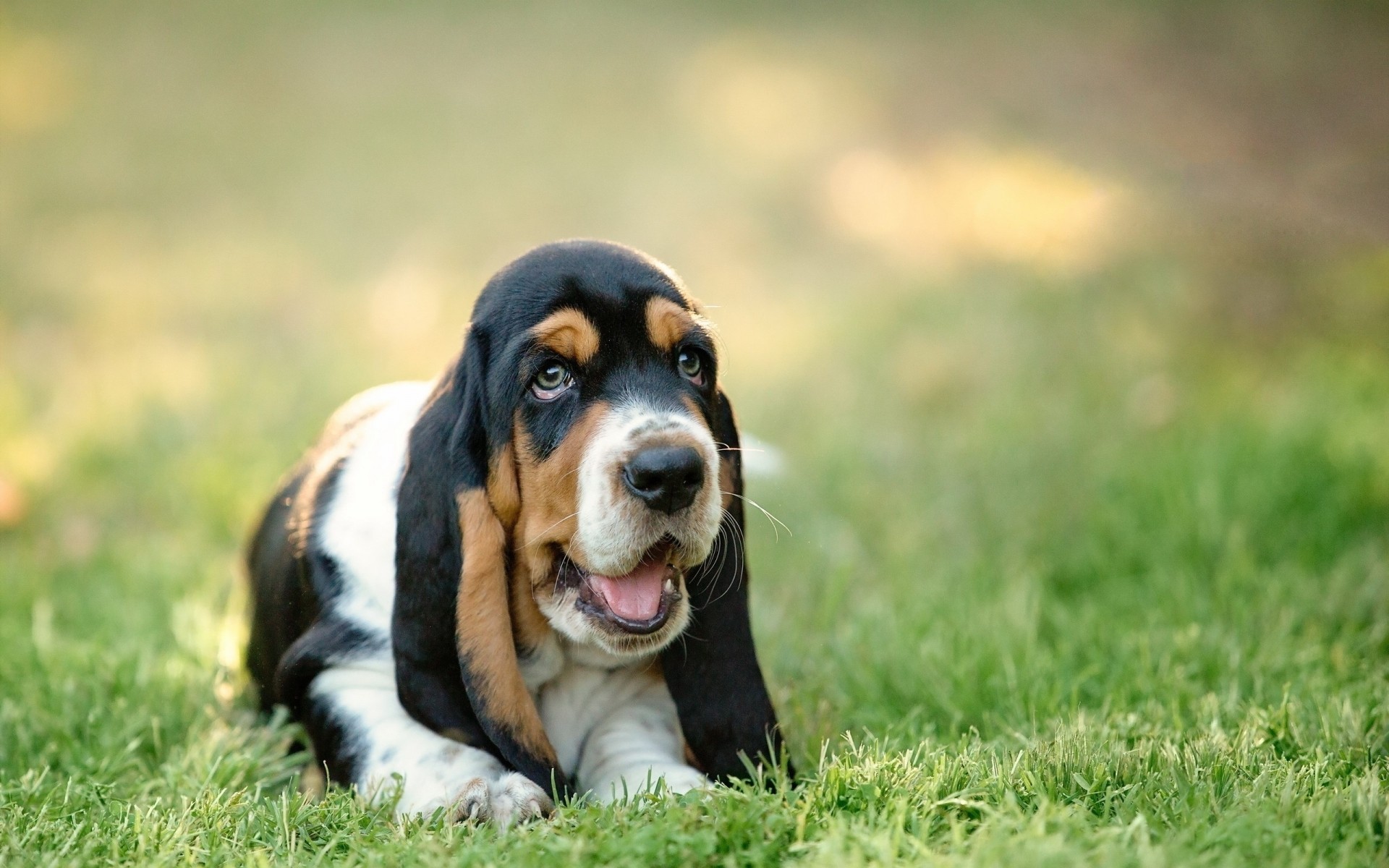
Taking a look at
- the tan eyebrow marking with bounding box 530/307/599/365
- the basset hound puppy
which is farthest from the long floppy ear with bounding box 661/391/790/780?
the tan eyebrow marking with bounding box 530/307/599/365

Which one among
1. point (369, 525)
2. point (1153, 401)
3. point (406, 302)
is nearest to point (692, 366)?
point (369, 525)

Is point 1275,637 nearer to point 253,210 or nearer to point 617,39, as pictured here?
point 253,210

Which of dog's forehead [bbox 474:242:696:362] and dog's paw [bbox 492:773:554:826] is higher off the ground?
dog's forehead [bbox 474:242:696:362]

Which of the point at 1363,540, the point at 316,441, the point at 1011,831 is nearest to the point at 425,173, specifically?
the point at 316,441

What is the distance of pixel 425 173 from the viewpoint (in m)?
10.9

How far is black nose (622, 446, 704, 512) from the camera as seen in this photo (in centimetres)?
290

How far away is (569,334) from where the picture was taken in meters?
3.11

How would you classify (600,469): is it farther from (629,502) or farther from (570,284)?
(570,284)

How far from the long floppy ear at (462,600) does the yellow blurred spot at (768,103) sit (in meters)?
8.10

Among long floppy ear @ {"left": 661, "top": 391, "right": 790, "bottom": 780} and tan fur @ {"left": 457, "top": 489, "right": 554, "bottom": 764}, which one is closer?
tan fur @ {"left": 457, "top": 489, "right": 554, "bottom": 764}

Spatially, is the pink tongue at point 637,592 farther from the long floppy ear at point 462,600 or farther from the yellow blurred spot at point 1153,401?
the yellow blurred spot at point 1153,401

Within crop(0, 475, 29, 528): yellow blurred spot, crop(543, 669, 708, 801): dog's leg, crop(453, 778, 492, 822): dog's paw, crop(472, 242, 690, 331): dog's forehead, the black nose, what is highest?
crop(472, 242, 690, 331): dog's forehead

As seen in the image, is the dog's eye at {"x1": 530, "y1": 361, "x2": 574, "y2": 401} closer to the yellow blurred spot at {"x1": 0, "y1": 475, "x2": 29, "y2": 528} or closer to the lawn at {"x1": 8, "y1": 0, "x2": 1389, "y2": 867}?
the lawn at {"x1": 8, "y1": 0, "x2": 1389, "y2": 867}

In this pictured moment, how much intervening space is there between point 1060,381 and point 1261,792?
4.26m
